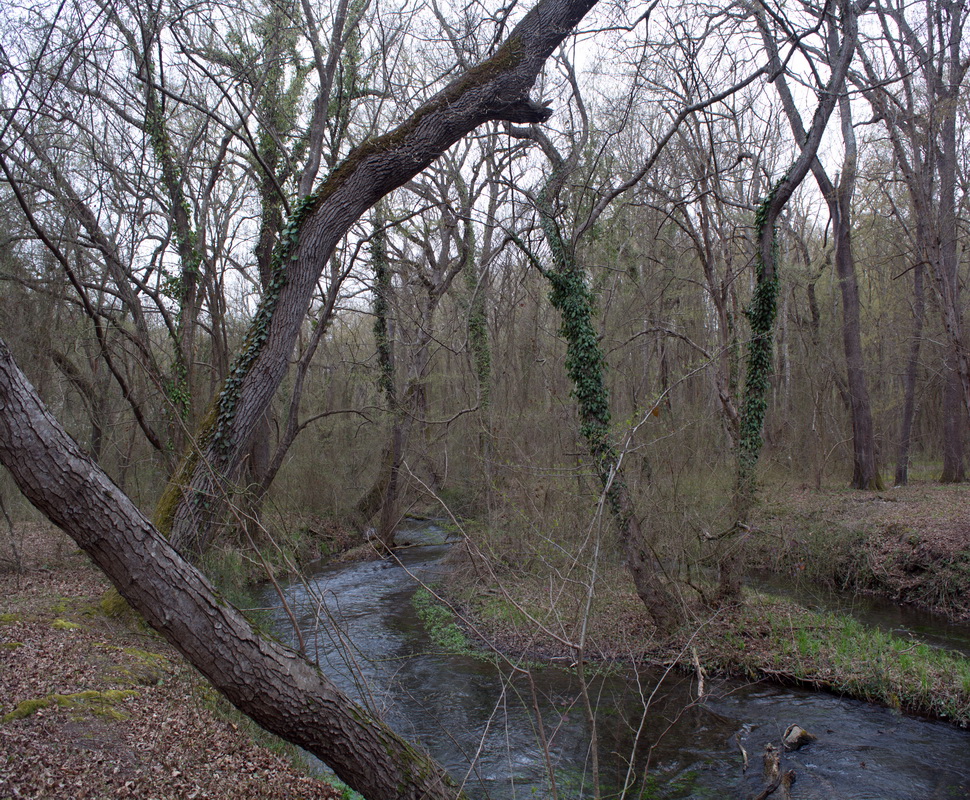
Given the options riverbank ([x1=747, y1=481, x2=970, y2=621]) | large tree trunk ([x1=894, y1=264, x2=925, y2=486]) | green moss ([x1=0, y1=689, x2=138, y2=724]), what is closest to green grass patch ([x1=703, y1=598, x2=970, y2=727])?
riverbank ([x1=747, y1=481, x2=970, y2=621])

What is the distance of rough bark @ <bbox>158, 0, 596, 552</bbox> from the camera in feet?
21.4

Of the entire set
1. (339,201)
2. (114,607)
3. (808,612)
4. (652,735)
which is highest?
(339,201)

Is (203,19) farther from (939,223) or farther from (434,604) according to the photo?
(939,223)

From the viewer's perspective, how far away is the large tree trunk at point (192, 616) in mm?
2953

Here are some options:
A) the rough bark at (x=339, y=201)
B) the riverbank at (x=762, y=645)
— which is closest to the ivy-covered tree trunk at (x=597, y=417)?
the riverbank at (x=762, y=645)

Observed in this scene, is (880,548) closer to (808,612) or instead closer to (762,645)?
(808,612)

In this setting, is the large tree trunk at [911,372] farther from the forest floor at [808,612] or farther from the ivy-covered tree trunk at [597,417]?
the ivy-covered tree trunk at [597,417]

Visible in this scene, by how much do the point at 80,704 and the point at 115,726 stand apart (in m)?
0.35

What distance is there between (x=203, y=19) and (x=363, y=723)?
22.9ft

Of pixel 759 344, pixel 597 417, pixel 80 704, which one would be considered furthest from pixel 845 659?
pixel 80 704

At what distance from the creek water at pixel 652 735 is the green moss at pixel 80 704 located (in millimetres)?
1477

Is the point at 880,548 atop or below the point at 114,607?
below

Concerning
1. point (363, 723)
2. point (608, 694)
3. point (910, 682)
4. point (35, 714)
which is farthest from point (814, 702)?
point (35, 714)

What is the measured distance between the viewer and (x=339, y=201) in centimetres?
651
